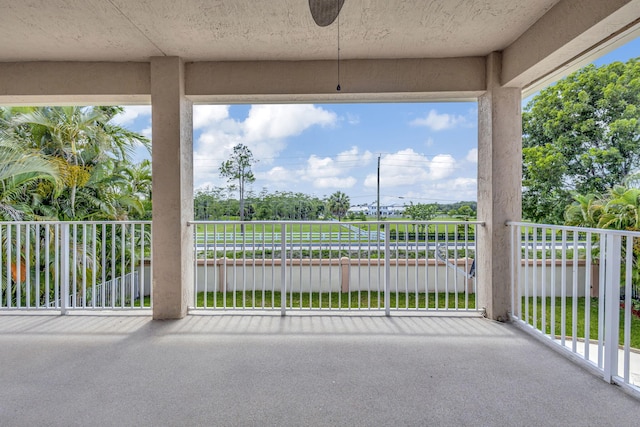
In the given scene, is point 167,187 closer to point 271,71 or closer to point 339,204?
point 271,71

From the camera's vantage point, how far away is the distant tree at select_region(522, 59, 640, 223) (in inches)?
102

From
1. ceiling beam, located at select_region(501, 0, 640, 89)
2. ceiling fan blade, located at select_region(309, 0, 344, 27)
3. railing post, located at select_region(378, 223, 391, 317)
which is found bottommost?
railing post, located at select_region(378, 223, 391, 317)

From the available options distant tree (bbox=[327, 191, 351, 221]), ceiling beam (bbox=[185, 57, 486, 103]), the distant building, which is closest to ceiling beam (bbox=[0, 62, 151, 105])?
ceiling beam (bbox=[185, 57, 486, 103])

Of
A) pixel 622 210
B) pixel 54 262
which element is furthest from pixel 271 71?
pixel 622 210

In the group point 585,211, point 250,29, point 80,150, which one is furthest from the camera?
point 80,150

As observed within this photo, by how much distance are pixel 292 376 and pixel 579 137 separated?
321 centimetres

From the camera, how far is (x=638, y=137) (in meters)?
2.48

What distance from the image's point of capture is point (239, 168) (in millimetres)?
3854

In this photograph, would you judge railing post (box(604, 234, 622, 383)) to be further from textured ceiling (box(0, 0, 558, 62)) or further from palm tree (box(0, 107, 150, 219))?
palm tree (box(0, 107, 150, 219))

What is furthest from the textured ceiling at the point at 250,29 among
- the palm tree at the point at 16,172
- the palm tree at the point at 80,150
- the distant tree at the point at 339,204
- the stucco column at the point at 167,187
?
the palm tree at the point at 80,150

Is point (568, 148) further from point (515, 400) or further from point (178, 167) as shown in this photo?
point (178, 167)

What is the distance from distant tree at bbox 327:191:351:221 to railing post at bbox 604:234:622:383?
2.28 meters

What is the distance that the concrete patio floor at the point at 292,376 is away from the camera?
5.60ft

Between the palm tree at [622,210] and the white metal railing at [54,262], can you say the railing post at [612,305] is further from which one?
the white metal railing at [54,262]
